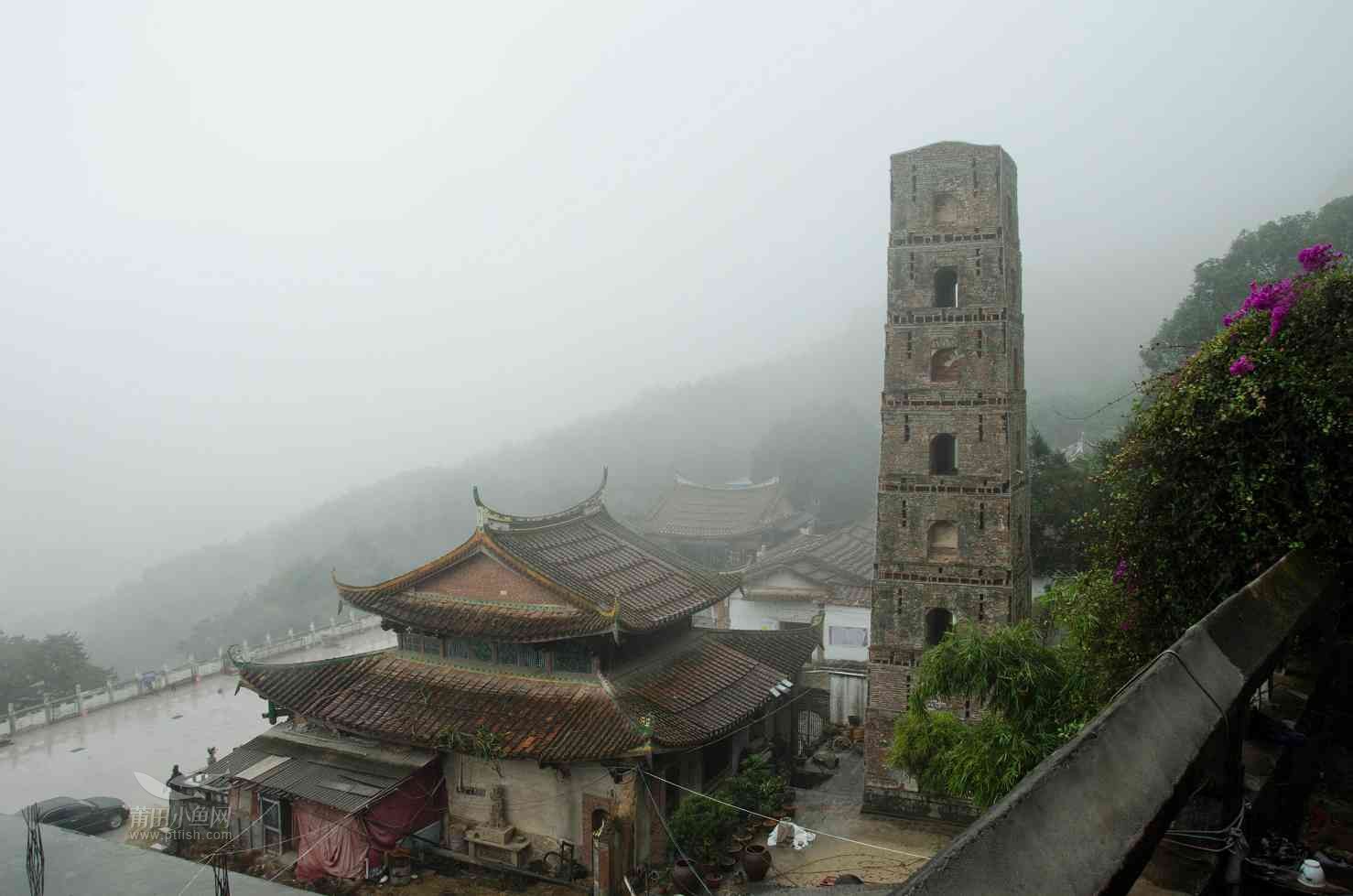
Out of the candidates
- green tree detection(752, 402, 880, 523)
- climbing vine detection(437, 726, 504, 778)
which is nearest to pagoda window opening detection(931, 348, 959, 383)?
climbing vine detection(437, 726, 504, 778)

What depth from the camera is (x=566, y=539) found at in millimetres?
21984

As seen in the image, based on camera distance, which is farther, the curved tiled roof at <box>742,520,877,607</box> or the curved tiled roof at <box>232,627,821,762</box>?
the curved tiled roof at <box>742,520,877,607</box>

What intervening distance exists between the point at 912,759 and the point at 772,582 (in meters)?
18.8

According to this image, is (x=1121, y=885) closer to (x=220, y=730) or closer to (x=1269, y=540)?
(x=1269, y=540)

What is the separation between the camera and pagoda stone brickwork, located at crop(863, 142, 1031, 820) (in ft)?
63.5

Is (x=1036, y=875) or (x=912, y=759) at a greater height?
(x=1036, y=875)

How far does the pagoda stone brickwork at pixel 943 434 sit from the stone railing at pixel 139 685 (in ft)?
94.8

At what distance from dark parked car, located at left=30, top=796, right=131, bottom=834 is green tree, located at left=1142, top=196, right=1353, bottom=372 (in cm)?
3394

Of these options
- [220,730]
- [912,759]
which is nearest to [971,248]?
[912,759]

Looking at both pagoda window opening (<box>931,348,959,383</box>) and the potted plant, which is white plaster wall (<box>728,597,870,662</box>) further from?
the potted plant

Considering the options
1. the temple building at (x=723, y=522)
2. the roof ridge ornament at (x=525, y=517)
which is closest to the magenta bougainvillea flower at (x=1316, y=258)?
the roof ridge ornament at (x=525, y=517)

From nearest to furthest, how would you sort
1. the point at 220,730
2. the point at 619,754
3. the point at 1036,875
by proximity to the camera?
the point at 1036,875, the point at 619,754, the point at 220,730

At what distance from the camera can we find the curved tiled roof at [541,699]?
1700cm

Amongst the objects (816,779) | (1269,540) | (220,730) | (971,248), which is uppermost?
(971,248)
